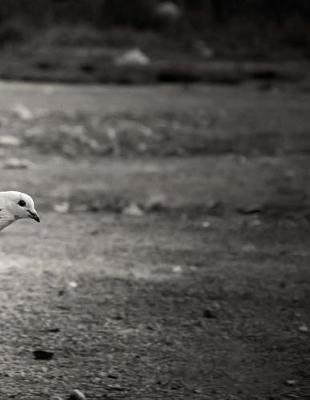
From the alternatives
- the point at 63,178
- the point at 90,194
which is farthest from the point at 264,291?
the point at 63,178

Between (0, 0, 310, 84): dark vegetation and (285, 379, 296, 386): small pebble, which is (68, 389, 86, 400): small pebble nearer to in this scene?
(285, 379, 296, 386): small pebble

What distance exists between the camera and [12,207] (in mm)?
4215

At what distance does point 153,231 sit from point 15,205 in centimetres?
220

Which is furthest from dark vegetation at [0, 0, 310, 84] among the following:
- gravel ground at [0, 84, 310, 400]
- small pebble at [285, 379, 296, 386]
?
small pebble at [285, 379, 296, 386]

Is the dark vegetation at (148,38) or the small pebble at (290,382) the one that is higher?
the dark vegetation at (148,38)

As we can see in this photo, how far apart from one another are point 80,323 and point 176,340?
1.59ft

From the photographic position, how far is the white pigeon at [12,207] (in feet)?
13.7

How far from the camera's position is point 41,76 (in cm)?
1473

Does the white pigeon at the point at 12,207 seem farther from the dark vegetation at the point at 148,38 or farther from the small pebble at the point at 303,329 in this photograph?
the dark vegetation at the point at 148,38

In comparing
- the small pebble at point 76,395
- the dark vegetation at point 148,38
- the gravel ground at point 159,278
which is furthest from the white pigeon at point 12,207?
the dark vegetation at point 148,38

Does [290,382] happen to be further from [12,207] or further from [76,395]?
[12,207]

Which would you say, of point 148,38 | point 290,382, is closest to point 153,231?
point 290,382

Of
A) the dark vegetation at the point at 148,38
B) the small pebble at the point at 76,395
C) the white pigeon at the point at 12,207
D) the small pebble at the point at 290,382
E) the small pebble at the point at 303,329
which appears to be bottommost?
the small pebble at the point at 76,395

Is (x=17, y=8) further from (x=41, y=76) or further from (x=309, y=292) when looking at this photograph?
(x=309, y=292)
